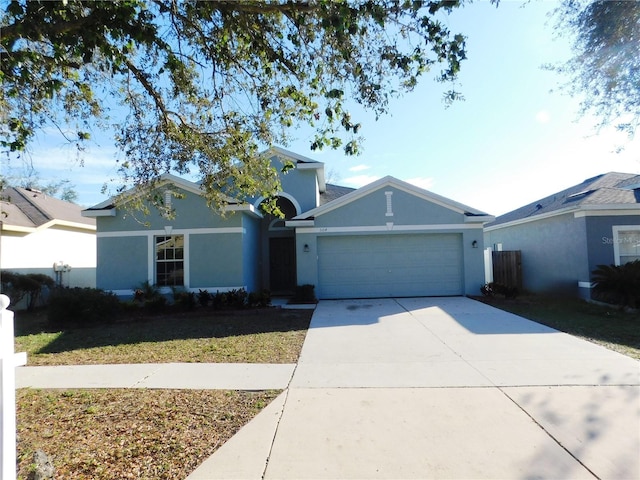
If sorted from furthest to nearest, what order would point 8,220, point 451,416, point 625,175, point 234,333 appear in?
point 625,175
point 8,220
point 234,333
point 451,416

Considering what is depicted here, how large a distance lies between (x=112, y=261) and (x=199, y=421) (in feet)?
35.5

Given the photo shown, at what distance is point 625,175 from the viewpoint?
16.6 m

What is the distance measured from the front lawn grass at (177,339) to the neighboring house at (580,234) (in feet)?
32.0

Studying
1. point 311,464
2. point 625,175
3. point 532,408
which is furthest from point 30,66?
point 625,175

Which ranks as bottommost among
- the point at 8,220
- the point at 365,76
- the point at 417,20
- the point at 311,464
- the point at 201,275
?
the point at 311,464

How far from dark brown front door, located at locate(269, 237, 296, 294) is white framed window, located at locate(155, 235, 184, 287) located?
4.43 metres

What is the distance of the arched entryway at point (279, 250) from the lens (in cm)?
1656

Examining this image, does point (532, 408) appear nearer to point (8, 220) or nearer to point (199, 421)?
point (199, 421)

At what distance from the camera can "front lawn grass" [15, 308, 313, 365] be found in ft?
22.4

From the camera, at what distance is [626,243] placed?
504 inches

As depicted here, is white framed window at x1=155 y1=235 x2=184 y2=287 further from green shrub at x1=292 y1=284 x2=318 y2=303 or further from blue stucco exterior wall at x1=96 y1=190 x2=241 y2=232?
green shrub at x1=292 y1=284 x2=318 y2=303

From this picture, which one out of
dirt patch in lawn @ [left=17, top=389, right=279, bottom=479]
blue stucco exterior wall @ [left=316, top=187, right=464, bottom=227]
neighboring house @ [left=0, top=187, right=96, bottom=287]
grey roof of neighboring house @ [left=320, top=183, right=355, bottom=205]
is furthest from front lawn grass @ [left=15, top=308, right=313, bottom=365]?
grey roof of neighboring house @ [left=320, top=183, right=355, bottom=205]

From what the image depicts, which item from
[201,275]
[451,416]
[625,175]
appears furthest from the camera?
[625,175]

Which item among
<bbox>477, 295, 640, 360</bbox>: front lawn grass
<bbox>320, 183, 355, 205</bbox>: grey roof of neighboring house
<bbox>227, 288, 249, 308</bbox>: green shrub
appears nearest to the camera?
<bbox>477, 295, 640, 360</bbox>: front lawn grass
